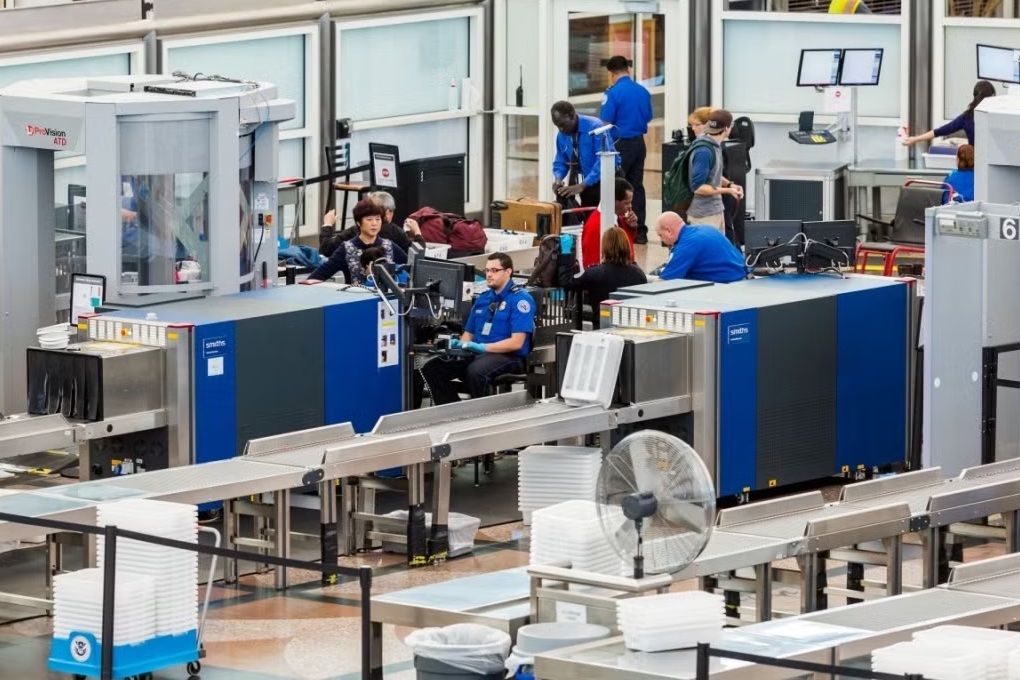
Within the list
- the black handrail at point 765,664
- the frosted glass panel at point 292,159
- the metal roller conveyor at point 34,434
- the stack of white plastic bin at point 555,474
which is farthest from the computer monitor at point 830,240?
the frosted glass panel at point 292,159

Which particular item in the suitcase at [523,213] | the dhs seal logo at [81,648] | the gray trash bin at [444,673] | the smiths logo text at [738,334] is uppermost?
the suitcase at [523,213]

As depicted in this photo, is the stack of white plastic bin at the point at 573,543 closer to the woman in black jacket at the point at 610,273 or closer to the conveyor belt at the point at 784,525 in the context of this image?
the conveyor belt at the point at 784,525

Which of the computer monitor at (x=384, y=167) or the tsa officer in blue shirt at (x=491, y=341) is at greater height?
the computer monitor at (x=384, y=167)

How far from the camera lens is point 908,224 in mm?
18328

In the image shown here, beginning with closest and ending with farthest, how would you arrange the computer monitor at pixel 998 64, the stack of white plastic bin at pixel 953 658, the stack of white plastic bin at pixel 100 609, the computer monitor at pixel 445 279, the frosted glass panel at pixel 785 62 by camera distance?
the stack of white plastic bin at pixel 953 658 < the stack of white plastic bin at pixel 100 609 < the computer monitor at pixel 445 279 < the computer monitor at pixel 998 64 < the frosted glass panel at pixel 785 62

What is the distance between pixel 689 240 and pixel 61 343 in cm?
413

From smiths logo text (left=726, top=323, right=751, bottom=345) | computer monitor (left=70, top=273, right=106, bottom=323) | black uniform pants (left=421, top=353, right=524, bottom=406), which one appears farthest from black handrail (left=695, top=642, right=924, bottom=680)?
computer monitor (left=70, top=273, right=106, bottom=323)

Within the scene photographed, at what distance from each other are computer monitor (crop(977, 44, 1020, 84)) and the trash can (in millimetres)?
12510

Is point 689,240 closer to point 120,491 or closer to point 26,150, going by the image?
point 26,150

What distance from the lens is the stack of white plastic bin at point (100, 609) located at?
9844mm

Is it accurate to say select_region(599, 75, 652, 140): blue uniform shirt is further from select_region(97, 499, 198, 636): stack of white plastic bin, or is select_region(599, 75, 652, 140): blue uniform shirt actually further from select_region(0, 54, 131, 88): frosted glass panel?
select_region(97, 499, 198, 636): stack of white plastic bin

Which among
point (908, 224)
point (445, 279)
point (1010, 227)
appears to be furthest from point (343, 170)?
point (1010, 227)

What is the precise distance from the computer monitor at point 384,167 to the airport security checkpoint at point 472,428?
1136mm

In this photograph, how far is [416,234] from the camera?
669 inches
